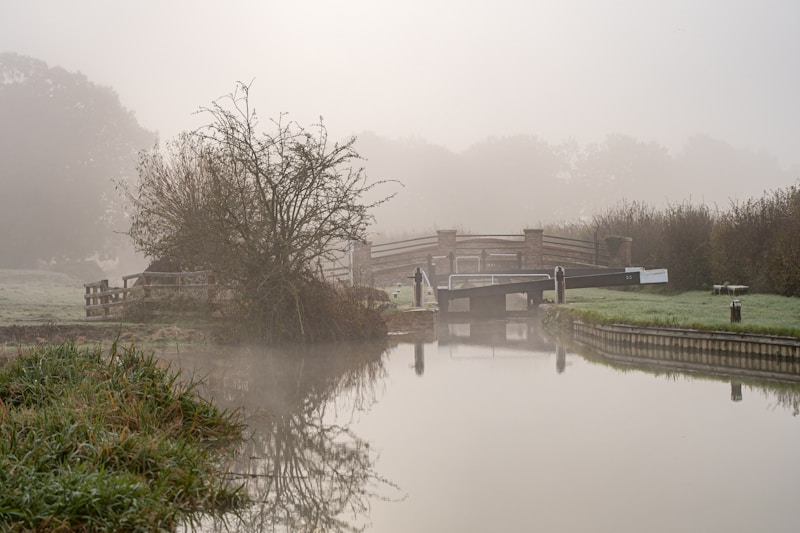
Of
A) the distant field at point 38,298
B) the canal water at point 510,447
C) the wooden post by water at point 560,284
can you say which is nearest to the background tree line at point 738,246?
the wooden post by water at point 560,284

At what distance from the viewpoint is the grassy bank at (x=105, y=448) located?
4.37 m

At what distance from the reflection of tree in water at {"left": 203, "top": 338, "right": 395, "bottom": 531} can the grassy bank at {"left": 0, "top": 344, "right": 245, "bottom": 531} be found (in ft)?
0.88

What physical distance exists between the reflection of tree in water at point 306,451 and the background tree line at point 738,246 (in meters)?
11.3

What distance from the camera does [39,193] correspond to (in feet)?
126

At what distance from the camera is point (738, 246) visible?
70.5 ft

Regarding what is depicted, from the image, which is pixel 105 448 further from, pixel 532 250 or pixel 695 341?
pixel 532 250

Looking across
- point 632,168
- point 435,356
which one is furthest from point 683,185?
point 435,356

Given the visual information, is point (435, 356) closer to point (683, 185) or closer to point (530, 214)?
point (530, 214)

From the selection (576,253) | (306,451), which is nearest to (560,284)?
(306,451)

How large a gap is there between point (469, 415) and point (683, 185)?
55.2 m

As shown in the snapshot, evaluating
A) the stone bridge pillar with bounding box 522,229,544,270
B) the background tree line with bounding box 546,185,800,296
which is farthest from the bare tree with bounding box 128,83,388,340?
the stone bridge pillar with bounding box 522,229,544,270

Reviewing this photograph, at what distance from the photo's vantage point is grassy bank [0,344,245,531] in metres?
4.37

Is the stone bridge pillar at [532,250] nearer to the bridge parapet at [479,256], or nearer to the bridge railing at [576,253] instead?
the bridge parapet at [479,256]

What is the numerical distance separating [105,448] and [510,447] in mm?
2983
